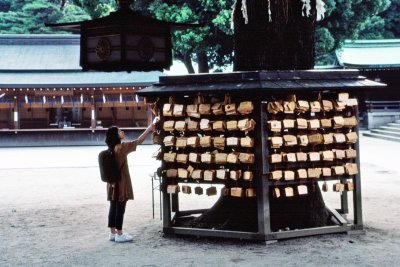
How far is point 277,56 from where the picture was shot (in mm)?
7266

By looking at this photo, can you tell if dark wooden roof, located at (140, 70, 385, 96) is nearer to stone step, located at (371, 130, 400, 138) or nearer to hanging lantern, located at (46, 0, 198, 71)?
hanging lantern, located at (46, 0, 198, 71)

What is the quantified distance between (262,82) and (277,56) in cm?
98

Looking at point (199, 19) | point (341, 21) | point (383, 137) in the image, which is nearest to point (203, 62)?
point (199, 19)

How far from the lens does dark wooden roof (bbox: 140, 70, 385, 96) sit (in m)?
6.44

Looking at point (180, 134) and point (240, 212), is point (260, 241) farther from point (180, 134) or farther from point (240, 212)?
point (180, 134)

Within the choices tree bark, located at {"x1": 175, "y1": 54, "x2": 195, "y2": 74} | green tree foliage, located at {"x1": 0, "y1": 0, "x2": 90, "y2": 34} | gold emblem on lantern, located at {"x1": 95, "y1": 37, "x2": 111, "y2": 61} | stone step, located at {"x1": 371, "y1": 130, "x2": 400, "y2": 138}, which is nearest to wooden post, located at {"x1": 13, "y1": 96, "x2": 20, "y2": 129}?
tree bark, located at {"x1": 175, "y1": 54, "x2": 195, "y2": 74}

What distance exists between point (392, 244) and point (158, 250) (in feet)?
9.62

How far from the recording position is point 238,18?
746 cm

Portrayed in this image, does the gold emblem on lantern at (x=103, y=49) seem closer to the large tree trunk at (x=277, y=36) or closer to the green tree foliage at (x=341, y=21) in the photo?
the large tree trunk at (x=277, y=36)

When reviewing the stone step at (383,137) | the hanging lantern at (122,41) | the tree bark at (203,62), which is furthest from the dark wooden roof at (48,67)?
the hanging lantern at (122,41)

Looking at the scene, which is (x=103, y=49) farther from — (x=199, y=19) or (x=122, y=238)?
(x=199, y=19)

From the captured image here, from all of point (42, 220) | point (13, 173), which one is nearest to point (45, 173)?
point (13, 173)

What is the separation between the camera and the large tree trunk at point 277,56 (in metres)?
7.18

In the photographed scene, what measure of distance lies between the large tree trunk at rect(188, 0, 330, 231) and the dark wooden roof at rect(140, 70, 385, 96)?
586mm
